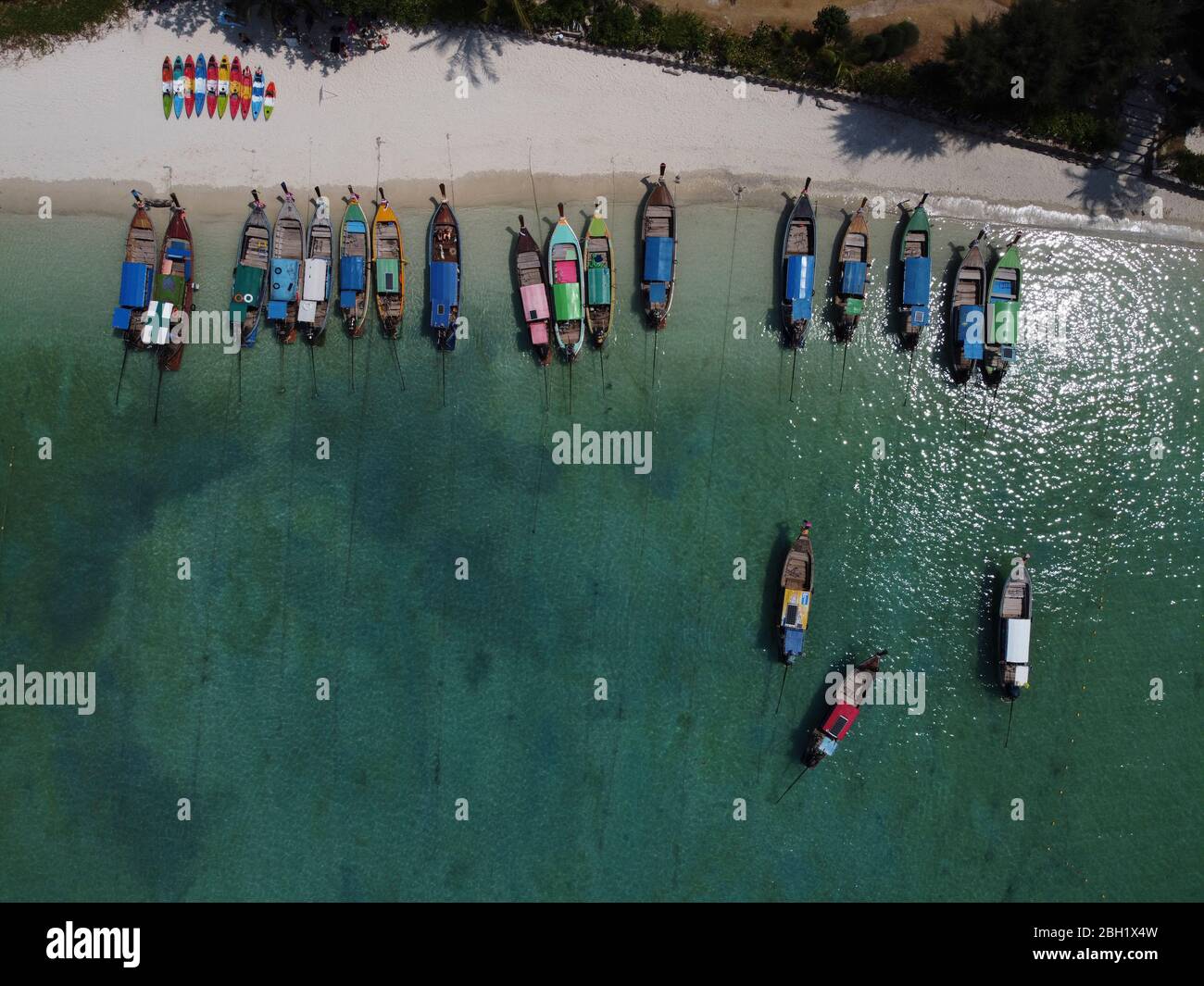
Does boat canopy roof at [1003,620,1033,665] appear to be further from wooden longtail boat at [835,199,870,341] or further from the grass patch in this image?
the grass patch

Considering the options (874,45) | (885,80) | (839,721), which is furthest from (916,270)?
(839,721)

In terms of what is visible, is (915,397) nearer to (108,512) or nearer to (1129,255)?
(1129,255)

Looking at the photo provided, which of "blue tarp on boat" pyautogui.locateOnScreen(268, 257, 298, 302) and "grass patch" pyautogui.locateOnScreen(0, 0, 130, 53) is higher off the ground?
"grass patch" pyautogui.locateOnScreen(0, 0, 130, 53)

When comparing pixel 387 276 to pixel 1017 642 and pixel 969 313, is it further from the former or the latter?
pixel 1017 642

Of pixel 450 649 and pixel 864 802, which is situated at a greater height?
pixel 450 649

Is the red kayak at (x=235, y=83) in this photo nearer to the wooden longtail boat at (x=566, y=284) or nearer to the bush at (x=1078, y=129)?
the wooden longtail boat at (x=566, y=284)

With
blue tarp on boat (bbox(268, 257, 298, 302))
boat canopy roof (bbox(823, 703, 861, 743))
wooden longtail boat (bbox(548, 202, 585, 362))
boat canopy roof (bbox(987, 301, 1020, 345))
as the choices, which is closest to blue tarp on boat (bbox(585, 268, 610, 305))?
wooden longtail boat (bbox(548, 202, 585, 362))
